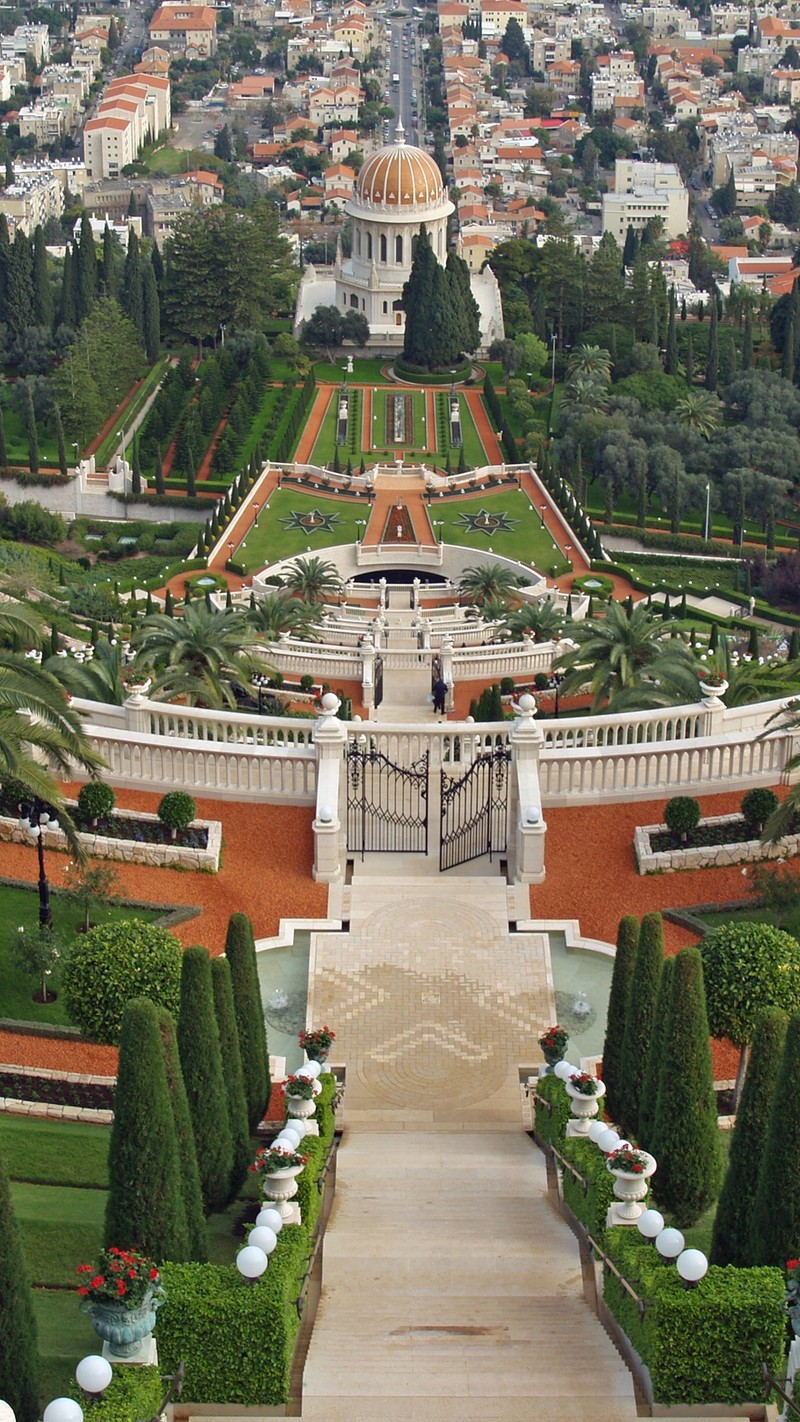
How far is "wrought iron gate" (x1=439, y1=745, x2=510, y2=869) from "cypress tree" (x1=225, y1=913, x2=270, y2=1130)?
9.40 m

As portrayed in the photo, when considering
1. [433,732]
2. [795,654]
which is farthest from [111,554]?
[433,732]

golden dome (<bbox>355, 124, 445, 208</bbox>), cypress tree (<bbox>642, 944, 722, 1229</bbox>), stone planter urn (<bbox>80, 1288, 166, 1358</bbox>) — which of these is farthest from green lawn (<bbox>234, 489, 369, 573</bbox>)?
stone planter urn (<bbox>80, 1288, 166, 1358</bbox>)

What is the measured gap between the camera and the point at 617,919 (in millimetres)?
37031

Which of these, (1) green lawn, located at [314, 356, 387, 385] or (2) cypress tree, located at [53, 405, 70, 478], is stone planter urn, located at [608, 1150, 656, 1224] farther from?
(1) green lawn, located at [314, 356, 387, 385]

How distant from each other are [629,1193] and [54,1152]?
7.76 meters

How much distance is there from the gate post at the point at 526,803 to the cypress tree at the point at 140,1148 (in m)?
14.5

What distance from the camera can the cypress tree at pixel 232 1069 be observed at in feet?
93.8

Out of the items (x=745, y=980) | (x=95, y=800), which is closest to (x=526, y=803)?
(x=95, y=800)

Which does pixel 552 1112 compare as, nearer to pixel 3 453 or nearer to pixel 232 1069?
pixel 232 1069

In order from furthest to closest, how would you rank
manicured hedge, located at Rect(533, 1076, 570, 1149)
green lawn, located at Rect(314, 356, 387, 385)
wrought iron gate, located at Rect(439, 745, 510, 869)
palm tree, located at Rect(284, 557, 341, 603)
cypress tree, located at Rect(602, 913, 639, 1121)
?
green lawn, located at Rect(314, 356, 387, 385) → palm tree, located at Rect(284, 557, 341, 603) → wrought iron gate, located at Rect(439, 745, 510, 869) → cypress tree, located at Rect(602, 913, 639, 1121) → manicured hedge, located at Rect(533, 1076, 570, 1149)

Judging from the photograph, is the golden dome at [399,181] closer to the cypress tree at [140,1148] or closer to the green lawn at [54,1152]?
the green lawn at [54,1152]

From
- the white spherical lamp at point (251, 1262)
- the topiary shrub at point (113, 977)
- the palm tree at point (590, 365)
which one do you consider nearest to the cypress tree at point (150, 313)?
the palm tree at point (590, 365)

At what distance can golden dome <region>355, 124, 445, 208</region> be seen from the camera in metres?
127

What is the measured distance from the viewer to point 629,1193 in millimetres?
25219
